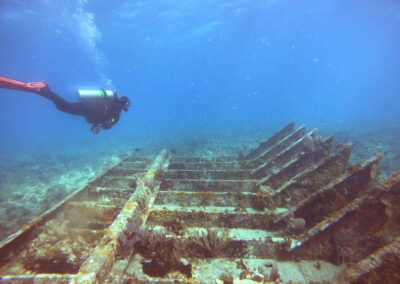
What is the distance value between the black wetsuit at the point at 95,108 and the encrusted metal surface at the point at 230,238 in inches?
173

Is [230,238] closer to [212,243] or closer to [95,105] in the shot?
[212,243]

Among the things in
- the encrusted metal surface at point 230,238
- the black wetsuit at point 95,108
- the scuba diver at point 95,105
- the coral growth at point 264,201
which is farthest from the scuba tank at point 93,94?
the coral growth at point 264,201

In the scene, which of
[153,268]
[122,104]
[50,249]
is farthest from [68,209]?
[122,104]

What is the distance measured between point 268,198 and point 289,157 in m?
3.04

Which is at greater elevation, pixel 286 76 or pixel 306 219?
pixel 286 76

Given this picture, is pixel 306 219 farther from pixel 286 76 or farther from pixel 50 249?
pixel 286 76

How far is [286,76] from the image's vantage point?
617 feet

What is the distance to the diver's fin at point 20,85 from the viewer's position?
19.7 ft

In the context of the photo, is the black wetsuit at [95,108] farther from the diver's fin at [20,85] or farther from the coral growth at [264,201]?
the coral growth at [264,201]

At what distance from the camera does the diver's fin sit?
19.7ft

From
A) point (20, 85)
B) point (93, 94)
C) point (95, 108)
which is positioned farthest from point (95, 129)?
point (20, 85)

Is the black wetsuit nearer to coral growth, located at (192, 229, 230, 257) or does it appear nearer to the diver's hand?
the diver's hand

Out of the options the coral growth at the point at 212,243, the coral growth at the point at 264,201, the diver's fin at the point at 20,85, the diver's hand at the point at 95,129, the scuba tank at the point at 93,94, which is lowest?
the coral growth at the point at 212,243

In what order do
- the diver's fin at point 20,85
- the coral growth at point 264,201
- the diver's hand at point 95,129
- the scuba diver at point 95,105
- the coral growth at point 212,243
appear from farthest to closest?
1. the diver's hand at point 95,129
2. the scuba diver at point 95,105
3. the diver's fin at point 20,85
4. the coral growth at point 264,201
5. the coral growth at point 212,243
